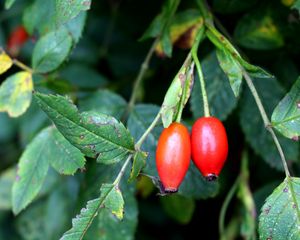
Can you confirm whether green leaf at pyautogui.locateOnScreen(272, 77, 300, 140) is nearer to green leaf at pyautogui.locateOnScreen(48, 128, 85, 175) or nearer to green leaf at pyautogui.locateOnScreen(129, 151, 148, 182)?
green leaf at pyautogui.locateOnScreen(129, 151, 148, 182)

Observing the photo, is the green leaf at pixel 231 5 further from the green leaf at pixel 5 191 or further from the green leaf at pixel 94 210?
the green leaf at pixel 5 191

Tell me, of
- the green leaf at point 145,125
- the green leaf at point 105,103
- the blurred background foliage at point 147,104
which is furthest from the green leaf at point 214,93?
the green leaf at point 105,103

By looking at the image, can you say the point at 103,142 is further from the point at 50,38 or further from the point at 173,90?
the point at 50,38

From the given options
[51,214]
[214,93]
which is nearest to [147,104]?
[214,93]

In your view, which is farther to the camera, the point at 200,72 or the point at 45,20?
the point at 45,20

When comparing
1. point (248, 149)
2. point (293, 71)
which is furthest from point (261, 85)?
point (248, 149)

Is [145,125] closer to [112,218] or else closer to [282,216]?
[112,218]

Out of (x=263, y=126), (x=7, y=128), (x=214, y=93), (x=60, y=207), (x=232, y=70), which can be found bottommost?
(x=60, y=207)
